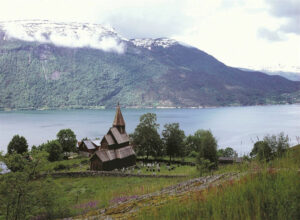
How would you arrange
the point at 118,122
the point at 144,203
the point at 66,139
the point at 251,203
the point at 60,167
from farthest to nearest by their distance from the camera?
the point at 66,139 < the point at 118,122 < the point at 60,167 < the point at 144,203 < the point at 251,203

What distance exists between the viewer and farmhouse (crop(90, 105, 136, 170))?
134 feet

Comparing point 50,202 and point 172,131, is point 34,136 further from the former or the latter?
point 50,202

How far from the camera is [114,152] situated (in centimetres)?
4359

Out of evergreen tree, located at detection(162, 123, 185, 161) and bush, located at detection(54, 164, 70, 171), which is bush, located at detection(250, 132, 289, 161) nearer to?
evergreen tree, located at detection(162, 123, 185, 161)

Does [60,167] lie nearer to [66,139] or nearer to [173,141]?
[66,139]

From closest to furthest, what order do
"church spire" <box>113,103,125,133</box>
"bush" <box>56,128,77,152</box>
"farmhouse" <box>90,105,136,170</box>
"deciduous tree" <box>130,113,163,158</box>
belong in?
"farmhouse" <box>90,105,136,170</box> → "church spire" <box>113,103,125,133</box> → "deciduous tree" <box>130,113,163,158</box> → "bush" <box>56,128,77,152</box>

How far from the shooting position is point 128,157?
4491cm

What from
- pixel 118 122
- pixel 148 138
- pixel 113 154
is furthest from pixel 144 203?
pixel 148 138

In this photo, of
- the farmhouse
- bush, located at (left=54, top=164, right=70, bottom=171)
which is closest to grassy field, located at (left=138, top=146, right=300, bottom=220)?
the farmhouse

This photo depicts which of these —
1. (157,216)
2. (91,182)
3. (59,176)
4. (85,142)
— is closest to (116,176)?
(91,182)

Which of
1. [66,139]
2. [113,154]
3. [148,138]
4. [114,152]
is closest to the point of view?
[113,154]

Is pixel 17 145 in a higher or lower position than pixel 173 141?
lower

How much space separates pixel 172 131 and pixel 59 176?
2628cm

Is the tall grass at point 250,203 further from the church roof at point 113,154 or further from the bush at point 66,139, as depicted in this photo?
the bush at point 66,139
